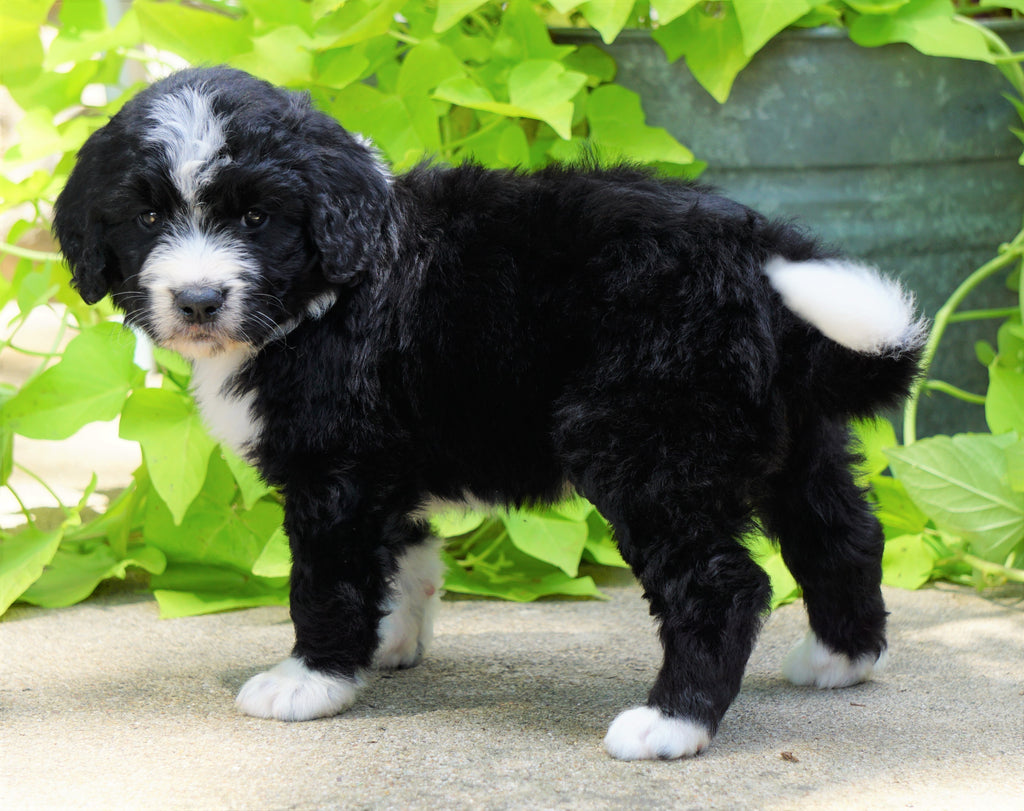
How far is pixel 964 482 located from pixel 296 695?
241 centimetres

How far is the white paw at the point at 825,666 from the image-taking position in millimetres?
3066

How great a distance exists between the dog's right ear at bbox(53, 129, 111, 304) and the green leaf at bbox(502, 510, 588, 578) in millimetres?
1717

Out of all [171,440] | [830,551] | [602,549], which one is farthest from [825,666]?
[171,440]

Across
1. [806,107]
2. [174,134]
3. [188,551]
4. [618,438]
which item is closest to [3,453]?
[188,551]

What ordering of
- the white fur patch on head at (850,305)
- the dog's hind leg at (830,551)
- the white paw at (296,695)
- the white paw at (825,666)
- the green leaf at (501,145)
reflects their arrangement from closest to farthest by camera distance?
the white fur patch on head at (850,305)
the white paw at (296,695)
the dog's hind leg at (830,551)
the white paw at (825,666)
the green leaf at (501,145)

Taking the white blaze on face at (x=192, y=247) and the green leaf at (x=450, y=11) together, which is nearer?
the white blaze on face at (x=192, y=247)

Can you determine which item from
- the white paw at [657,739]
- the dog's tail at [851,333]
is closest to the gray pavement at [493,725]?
the white paw at [657,739]

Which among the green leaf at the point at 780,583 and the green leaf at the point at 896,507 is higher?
the green leaf at the point at 896,507

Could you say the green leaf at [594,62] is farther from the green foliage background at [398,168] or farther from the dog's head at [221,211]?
the dog's head at [221,211]

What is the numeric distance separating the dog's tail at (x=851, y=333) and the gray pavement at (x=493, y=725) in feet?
2.79

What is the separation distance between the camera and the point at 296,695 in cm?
282

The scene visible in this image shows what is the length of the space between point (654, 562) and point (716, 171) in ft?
7.75

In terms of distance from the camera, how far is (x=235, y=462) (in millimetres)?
3738

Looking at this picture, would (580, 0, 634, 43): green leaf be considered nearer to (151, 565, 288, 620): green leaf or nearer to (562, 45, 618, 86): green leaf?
(562, 45, 618, 86): green leaf
